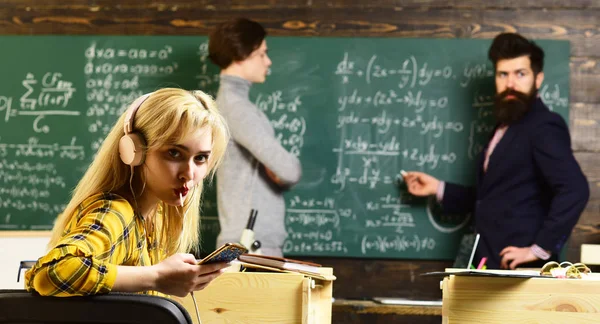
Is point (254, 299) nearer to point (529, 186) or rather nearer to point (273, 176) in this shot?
point (273, 176)

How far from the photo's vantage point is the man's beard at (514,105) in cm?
389

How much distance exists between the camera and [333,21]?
4281 millimetres

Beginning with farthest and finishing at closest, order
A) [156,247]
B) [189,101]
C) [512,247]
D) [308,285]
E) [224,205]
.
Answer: [224,205] < [512,247] < [308,285] < [156,247] < [189,101]

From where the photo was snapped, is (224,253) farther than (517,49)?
No

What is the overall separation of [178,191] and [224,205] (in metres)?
2.60

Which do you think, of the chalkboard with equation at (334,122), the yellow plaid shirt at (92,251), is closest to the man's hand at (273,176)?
the chalkboard with equation at (334,122)

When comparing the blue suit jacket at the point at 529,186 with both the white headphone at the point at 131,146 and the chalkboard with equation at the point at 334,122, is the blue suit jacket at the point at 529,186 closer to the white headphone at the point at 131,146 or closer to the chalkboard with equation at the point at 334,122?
the chalkboard with equation at the point at 334,122

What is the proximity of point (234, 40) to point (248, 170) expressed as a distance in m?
A: 0.69

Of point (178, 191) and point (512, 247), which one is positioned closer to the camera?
point (178, 191)

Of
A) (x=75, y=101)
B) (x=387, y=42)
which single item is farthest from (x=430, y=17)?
(x=75, y=101)

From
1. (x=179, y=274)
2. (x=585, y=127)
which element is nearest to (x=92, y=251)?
(x=179, y=274)

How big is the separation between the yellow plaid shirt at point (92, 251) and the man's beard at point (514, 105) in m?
2.79

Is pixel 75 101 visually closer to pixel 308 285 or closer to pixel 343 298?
pixel 343 298

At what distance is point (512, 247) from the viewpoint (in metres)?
3.79
